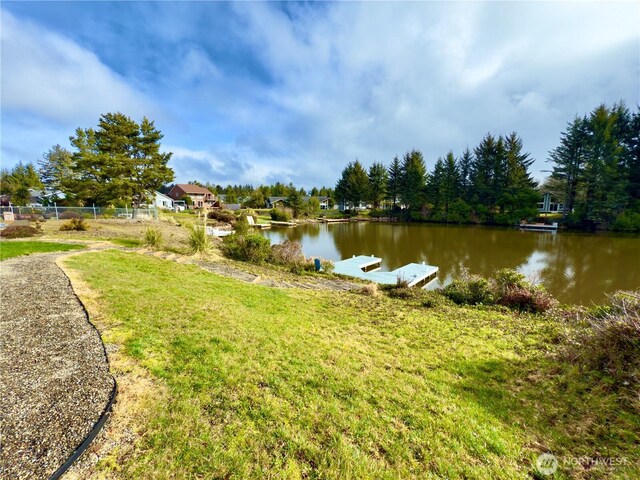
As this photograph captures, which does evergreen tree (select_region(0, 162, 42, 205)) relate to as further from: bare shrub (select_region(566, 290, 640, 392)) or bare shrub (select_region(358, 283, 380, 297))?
bare shrub (select_region(566, 290, 640, 392))

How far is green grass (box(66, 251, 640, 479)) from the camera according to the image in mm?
2109

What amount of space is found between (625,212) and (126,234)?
4564 centimetres

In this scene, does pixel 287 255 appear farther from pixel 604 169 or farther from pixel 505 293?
pixel 604 169

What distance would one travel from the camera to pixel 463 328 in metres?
5.65

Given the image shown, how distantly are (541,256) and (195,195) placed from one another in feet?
193

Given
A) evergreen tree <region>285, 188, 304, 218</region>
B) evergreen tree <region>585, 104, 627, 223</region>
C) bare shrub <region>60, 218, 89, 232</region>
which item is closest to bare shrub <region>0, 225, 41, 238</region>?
bare shrub <region>60, 218, 89, 232</region>

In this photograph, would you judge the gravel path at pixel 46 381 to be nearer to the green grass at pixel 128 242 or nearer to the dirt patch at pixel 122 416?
the dirt patch at pixel 122 416

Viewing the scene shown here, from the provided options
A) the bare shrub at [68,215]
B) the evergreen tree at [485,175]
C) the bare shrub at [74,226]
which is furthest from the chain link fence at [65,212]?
the evergreen tree at [485,175]

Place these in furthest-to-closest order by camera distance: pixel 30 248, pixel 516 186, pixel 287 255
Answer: pixel 516 186 → pixel 287 255 → pixel 30 248

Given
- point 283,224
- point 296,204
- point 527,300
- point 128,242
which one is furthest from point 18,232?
point 296,204

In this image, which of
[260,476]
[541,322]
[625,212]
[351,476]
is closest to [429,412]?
[351,476]

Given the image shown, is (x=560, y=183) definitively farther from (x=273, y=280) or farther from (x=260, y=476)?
(x=260, y=476)

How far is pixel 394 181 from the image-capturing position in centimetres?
5181

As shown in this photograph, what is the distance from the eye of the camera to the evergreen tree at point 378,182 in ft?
171
